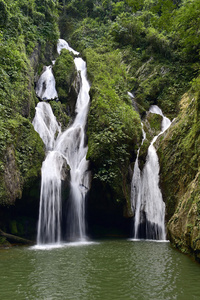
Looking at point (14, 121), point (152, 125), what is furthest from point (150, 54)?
point (14, 121)

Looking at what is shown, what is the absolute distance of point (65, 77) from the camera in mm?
18781

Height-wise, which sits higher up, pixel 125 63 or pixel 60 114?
pixel 125 63

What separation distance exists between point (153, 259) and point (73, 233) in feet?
19.1

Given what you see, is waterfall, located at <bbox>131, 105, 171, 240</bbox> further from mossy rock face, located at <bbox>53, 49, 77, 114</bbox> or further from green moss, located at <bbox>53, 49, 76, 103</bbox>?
green moss, located at <bbox>53, 49, 76, 103</bbox>

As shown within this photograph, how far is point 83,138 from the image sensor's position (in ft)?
46.7

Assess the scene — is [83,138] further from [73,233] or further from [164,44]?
[164,44]

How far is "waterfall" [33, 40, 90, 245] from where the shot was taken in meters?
10.6

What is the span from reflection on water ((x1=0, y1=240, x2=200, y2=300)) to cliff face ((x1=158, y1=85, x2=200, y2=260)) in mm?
732

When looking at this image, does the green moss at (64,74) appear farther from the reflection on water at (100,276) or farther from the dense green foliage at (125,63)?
the reflection on water at (100,276)

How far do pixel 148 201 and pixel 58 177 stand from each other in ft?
15.6

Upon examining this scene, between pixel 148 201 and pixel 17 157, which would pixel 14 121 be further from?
pixel 148 201

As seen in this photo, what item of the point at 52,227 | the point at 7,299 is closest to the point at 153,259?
the point at 7,299

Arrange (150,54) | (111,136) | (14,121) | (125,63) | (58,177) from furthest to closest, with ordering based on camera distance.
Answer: (125,63) → (150,54) → (111,136) → (58,177) → (14,121)

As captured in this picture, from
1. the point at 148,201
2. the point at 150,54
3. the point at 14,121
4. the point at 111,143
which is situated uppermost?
the point at 150,54
